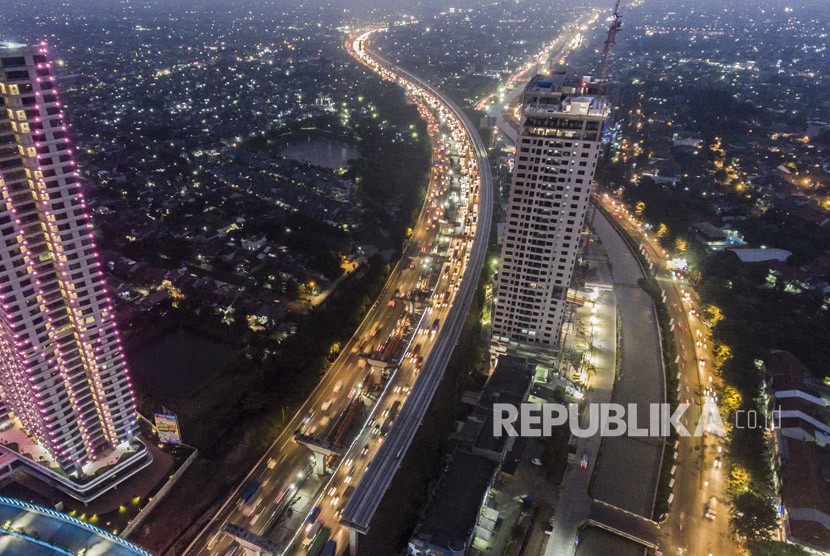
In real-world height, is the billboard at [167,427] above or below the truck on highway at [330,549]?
above

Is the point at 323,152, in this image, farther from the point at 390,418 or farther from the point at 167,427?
the point at 167,427

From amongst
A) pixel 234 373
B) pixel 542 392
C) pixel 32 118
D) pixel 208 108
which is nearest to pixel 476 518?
pixel 542 392

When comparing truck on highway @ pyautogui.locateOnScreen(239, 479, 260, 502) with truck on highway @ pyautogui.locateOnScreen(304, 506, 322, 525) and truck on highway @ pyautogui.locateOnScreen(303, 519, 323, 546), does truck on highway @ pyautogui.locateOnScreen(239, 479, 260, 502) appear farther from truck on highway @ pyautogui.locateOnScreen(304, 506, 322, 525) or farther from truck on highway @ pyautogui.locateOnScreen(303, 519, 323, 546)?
truck on highway @ pyautogui.locateOnScreen(303, 519, 323, 546)

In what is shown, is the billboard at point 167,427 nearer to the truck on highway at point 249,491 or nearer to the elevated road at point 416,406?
the truck on highway at point 249,491

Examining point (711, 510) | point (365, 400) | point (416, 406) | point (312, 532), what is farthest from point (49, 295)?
point (711, 510)

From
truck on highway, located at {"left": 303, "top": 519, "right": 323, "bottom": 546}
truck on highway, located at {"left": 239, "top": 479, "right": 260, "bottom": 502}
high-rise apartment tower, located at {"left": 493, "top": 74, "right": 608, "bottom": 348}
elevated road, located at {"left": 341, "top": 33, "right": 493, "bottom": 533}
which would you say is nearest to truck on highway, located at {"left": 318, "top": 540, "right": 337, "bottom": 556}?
truck on highway, located at {"left": 303, "top": 519, "right": 323, "bottom": 546}

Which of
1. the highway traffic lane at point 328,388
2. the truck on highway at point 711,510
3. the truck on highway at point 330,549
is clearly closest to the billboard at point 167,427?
the highway traffic lane at point 328,388
